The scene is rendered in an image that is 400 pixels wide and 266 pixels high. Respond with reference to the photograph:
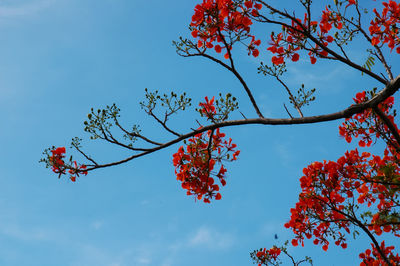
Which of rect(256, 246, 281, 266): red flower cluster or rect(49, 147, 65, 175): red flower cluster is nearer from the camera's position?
rect(49, 147, 65, 175): red flower cluster

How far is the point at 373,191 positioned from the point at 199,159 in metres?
3.15

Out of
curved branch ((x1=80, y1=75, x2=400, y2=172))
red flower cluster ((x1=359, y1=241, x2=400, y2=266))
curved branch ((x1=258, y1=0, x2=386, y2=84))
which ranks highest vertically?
curved branch ((x1=258, y1=0, x2=386, y2=84))

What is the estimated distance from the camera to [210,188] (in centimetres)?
520

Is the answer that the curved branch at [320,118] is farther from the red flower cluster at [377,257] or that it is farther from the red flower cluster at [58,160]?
the red flower cluster at [377,257]

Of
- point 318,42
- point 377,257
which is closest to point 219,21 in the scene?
point 318,42

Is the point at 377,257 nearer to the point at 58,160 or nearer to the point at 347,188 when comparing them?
the point at 347,188

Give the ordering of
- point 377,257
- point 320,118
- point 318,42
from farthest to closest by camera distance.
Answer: point 377,257
point 318,42
point 320,118

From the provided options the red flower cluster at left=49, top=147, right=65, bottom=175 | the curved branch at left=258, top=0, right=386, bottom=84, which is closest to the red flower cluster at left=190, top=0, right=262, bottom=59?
the curved branch at left=258, top=0, right=386, bottom=84

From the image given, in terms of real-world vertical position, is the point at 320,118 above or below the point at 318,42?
below

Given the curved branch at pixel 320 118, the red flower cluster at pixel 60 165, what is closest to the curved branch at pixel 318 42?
the curved branch at pixel 320 118

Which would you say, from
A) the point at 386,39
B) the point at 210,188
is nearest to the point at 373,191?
the point at 386,39

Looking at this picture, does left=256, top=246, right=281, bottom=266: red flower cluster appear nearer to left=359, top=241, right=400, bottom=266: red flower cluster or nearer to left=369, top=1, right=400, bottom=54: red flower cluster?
left=359, top=241, right=400, bottom=266: red flower cluster

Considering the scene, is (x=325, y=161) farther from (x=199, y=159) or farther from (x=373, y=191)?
(x=199, y=159)

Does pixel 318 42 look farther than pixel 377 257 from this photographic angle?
No
